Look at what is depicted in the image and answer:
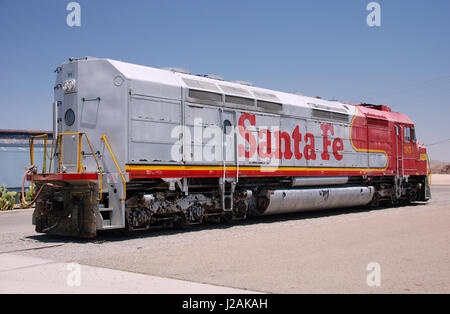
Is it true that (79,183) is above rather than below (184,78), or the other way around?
below

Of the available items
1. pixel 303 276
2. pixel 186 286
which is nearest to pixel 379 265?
pixel 303 276

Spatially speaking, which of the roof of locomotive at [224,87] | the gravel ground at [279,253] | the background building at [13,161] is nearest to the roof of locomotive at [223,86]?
the roof of locomotive at [224,87]

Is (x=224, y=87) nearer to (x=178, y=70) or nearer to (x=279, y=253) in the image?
(x=178, y=70)

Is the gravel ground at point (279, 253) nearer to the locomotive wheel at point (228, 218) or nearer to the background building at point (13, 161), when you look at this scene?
the locomotive wheel at point (228, 218)

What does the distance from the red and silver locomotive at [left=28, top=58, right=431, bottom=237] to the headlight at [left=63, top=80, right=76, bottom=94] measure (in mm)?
25

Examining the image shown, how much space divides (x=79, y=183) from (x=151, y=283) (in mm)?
5299

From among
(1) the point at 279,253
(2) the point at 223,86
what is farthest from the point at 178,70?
(1) the point at 279,253

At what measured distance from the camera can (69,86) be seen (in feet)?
39.6

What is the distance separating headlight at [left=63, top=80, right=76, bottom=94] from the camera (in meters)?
12.0

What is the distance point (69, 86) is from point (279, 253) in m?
6.86

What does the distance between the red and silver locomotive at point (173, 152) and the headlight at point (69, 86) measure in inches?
1.0

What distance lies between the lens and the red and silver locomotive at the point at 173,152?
37.3ft

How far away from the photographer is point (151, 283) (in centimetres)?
662

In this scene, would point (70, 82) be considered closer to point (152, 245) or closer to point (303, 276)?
point (152, 245)
